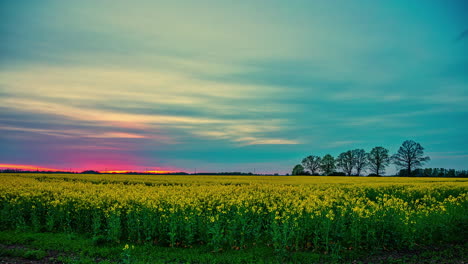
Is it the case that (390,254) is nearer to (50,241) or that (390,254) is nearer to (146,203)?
(146,203)

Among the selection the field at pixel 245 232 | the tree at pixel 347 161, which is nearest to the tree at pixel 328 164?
the tree at pixel 347 161

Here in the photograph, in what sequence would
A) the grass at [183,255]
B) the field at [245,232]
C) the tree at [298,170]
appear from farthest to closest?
the tree at [298,170]
the field at [245,232]
the grass at [183,255]

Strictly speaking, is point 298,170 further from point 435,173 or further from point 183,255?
point 183,255

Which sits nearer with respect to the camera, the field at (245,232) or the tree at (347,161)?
the field at (245,232)

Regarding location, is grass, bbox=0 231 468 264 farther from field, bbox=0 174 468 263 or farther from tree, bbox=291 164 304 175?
tree, bbox=291 164 304 175

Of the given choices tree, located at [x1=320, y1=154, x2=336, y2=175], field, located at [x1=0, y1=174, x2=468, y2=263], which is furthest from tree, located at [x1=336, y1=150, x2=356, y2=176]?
field, located at [x1=0, y1=174, x2=468, y2=263]

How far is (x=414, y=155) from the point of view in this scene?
10144cm

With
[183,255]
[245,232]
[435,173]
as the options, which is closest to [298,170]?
[435,173]

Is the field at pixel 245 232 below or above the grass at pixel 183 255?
above

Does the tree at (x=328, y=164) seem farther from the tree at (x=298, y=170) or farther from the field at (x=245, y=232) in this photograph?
the field at (x=245, y=232)

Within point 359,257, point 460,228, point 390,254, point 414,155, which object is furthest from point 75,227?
point 414,155

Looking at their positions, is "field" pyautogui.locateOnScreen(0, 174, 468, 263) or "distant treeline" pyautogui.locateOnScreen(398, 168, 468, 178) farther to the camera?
"distant treeline" pyautogui.locateOnScreen(398, 168, 468, 178)

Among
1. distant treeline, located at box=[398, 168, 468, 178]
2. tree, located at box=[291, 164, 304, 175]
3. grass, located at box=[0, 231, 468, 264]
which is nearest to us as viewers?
grass, located at box=[0, 231, 468, 264]

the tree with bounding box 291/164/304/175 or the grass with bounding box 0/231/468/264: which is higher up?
the tree with bounding box 291/164/304/175
